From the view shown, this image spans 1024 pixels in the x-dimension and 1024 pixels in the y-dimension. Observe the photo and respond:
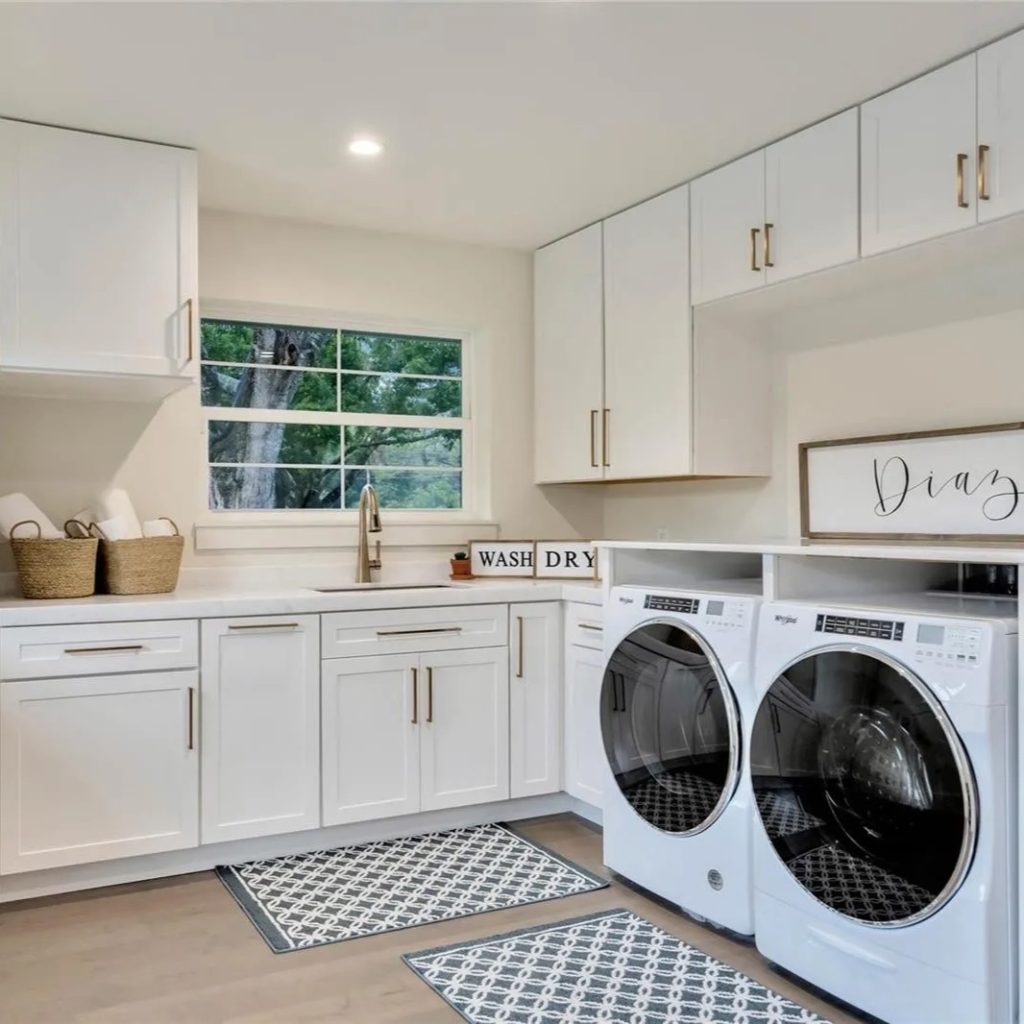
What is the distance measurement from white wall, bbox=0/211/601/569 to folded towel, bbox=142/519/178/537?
0.19 meters

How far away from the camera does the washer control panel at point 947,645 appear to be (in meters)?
1.90

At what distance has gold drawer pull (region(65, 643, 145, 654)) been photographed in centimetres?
283

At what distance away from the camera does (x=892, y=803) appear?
6.71 feet

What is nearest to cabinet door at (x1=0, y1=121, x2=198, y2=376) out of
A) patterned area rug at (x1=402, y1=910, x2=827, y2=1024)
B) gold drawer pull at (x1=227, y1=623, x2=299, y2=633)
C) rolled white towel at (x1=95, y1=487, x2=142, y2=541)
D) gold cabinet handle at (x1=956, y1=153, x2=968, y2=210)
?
Answer: rolled white towel at (x1=95, y1=487, x2=142, y2=541)

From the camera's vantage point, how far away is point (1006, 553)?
74.7 inches

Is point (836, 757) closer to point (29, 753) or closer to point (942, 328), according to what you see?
point (942, 328)

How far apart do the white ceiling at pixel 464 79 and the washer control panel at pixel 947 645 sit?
4.63ft

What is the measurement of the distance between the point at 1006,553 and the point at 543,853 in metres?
1.86

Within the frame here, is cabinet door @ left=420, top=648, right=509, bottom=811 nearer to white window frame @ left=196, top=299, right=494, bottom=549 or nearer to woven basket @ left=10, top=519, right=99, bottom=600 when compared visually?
white window frame @ left=196, top=299, right=494, bottom=549

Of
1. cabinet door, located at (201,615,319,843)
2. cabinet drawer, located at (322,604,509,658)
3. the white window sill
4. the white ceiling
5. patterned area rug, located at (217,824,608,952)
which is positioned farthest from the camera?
the white window sill

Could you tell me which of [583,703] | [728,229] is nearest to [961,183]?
[728,229]

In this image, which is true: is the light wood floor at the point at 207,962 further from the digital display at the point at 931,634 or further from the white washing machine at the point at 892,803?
the digital display at the point at 931,634

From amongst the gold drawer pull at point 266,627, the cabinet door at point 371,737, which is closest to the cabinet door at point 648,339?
the cabinet door at point 371,737

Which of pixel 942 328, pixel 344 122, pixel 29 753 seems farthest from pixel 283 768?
pixel 942 328
